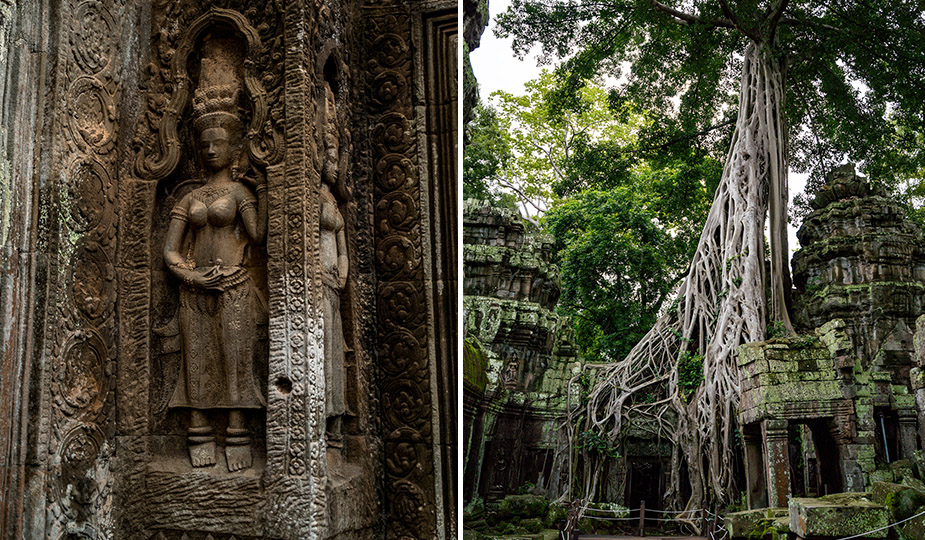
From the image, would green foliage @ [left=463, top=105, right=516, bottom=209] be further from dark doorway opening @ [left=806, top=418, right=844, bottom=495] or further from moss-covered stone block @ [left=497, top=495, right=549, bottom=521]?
dark doorway opening @ [left=806, top=418, right=844, bottom=495]

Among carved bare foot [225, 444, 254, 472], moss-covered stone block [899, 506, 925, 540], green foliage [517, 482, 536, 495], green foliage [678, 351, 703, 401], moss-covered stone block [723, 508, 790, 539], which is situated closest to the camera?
carved bare foot [225, 444, 254, 472]

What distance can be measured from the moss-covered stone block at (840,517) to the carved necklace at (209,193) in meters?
4.06

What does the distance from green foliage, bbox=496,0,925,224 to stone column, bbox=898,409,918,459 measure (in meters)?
1.41

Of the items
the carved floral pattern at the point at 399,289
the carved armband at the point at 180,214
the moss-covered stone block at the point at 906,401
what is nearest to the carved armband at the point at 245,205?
the carved armband at the point at 180,214

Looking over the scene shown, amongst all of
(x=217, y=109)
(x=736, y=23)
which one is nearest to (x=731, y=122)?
(x=736, y=23)

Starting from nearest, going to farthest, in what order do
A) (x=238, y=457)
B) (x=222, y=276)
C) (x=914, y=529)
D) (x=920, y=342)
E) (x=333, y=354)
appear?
(x=238, y=457), (x=222, y=276), (x=333, y=354), (x=914, y=529), (x=920, y=342)

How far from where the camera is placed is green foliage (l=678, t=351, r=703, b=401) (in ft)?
20.5

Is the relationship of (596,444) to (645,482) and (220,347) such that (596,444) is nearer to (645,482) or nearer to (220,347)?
(645,482)

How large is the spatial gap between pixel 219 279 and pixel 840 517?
13.2 ft

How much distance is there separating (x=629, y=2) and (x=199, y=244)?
12.2 ft

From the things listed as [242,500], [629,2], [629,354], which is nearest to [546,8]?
[629,2]

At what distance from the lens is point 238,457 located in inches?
117

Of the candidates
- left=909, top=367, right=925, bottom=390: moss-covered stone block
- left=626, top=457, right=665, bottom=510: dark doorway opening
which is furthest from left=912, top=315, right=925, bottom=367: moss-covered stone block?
left=626, top=457, right=665, bottom=510: dark doorway opening

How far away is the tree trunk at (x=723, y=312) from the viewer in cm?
558
